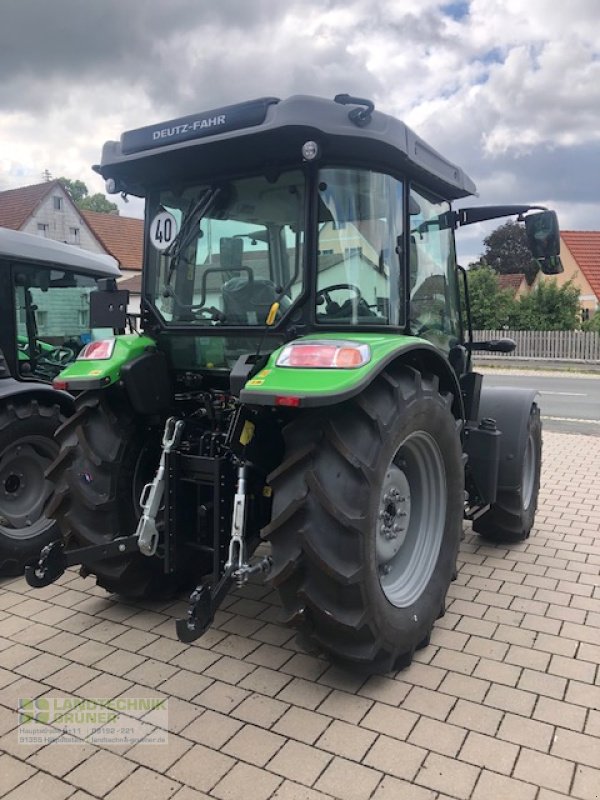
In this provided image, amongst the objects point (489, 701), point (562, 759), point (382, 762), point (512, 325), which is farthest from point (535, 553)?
point (512, 325)

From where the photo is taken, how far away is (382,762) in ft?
8.04

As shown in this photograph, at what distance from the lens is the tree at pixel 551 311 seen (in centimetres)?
2545

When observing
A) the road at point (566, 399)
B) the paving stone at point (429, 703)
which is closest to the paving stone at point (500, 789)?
the paving stone at point (429, 703)

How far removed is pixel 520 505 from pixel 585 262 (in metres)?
32.9

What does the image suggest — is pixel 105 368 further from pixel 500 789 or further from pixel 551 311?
pixel 551 311

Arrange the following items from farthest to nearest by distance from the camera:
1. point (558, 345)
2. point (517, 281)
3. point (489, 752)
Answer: point (517, 281)
point (558, 345)
point (489, 752)

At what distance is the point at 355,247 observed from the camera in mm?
3193

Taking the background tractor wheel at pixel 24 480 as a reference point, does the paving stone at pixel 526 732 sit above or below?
below

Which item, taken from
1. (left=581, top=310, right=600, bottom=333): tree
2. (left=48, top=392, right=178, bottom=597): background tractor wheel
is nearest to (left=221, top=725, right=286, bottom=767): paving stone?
(left=48, top=392, right=178, bottom=597): background tractor wheel

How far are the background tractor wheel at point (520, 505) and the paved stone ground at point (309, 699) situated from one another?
22.3 inches

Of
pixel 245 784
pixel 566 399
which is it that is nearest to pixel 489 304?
pixel 566 399

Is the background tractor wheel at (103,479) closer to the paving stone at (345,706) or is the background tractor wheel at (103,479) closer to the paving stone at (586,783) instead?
the paving stone at (345,706)

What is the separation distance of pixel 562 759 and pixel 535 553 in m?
2.39

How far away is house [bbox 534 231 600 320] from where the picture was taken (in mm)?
33438
